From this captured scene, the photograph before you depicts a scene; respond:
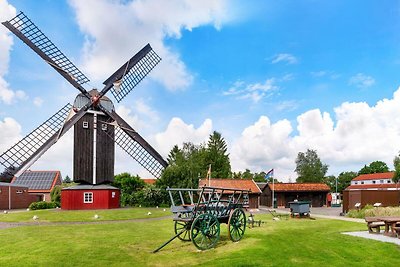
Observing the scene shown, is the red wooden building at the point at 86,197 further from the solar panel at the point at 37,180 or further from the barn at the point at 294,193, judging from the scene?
the solar panel at the point at 37,180

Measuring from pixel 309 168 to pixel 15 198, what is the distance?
59.6 metres

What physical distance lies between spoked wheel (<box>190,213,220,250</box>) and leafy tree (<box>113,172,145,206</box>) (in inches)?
1200

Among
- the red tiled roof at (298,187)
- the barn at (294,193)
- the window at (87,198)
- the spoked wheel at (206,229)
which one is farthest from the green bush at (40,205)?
the spoked wheel at (206,229)

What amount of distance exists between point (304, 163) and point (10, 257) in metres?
78.1

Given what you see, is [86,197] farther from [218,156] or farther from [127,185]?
[218,156]

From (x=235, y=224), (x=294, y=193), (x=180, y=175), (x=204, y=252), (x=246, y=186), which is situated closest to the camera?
(x=204, y=252)

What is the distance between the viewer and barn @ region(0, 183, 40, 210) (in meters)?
47.4

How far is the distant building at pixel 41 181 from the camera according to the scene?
189 ft

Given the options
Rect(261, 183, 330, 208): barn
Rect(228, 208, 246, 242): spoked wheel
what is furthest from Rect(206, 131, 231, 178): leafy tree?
Rect(228, 208, 246, 242): spoked wheel

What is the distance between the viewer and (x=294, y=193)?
51469 mm

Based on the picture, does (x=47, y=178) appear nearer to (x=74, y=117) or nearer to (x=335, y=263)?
(x=74, y=117)

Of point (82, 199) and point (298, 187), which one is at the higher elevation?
point (298, 187)

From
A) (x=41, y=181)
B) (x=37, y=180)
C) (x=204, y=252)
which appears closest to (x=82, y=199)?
(x=204, y=252)

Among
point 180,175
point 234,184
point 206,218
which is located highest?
point 180,175
